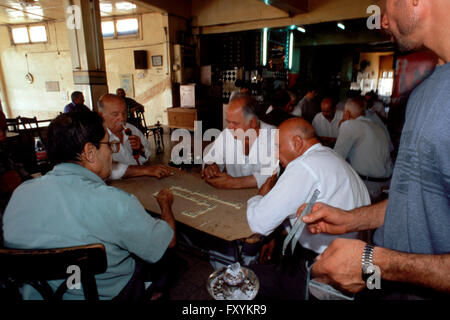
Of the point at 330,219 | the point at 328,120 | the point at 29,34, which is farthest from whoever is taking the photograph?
the point at 29,34

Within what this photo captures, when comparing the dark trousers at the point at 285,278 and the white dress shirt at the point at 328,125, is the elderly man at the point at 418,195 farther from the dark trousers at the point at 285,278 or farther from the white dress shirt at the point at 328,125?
the white dress shirt at the point at 328,125

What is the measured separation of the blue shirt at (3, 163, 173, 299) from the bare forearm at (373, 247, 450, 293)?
1144mm

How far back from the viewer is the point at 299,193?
1829 millimetres

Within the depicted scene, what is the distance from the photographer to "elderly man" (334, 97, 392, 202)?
3664 millimetres

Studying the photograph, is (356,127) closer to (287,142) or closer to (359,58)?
(287,142)

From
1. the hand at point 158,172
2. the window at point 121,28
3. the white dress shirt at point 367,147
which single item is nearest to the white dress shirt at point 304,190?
the hand at point 158,172

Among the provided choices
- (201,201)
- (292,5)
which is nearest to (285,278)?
(201,201)

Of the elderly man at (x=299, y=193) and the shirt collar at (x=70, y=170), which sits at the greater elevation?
the shirt collar at (x=70, y=170)

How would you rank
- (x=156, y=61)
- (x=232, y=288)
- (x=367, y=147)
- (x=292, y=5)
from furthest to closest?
1. (x=156, y=61)
2. (x=292, y=5)
3. (x=367, y=147)
4. (x=232, y=288)

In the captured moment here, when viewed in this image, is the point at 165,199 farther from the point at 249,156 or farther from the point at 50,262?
the point at 249,156

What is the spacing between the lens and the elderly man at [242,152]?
2.64 meters

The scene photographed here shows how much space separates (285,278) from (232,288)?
29.5 inches

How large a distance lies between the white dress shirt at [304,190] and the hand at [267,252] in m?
0.60

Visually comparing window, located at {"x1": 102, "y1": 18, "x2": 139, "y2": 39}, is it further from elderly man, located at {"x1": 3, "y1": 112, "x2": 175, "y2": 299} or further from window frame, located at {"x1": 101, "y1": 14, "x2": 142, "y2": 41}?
elderly man, located at {"x1": 3, "y1": 112, "x2": 175, "y2": 299}
